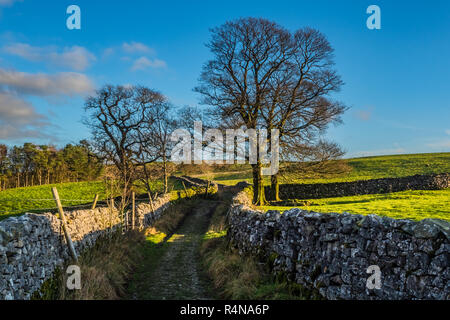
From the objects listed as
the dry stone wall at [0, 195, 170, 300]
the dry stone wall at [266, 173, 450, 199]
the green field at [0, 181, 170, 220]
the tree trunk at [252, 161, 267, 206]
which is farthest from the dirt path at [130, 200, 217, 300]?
the green field at [0, 181, 170, 220]

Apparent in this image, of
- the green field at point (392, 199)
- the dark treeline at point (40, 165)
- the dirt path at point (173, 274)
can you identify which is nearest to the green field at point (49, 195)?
the dark treeline at point (40, 165)

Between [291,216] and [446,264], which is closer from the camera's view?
[446,264]

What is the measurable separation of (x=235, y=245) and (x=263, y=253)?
2529 millimetres

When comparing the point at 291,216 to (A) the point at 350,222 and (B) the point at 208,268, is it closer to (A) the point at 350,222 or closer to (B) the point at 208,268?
(A) the point at 350,222

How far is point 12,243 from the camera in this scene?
580 cm

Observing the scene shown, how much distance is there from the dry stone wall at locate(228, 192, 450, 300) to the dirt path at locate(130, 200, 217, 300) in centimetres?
223

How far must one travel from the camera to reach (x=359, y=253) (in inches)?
217

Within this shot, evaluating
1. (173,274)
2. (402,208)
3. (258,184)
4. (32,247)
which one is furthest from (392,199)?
(32,247)

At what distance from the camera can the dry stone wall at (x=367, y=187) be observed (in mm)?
32188

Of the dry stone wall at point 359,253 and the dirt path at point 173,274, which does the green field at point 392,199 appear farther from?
the dirt path at point 173,274

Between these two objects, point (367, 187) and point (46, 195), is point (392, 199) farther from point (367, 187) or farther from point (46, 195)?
point (46, 195)

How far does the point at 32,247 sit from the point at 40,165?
67.9 meters

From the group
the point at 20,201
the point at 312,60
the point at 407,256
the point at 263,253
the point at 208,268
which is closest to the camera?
the point at 407,256

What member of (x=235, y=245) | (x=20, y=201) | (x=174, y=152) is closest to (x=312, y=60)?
(x=174, y=152)
